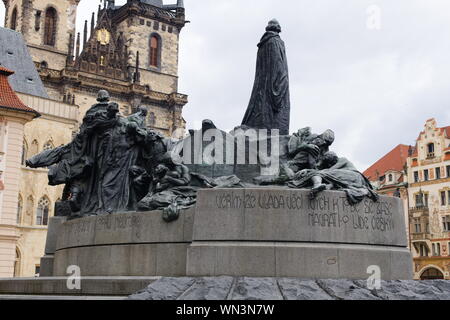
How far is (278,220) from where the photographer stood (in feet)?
32.6

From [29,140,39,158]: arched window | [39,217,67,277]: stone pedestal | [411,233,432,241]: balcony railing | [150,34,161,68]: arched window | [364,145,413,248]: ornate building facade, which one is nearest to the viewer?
[39,217,67,277]: stone pedestal

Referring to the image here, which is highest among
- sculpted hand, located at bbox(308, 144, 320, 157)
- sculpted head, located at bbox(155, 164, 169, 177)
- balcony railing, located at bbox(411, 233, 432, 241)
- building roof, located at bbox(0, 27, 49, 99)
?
building roof, located at bbox(0, 27, 49, 99)

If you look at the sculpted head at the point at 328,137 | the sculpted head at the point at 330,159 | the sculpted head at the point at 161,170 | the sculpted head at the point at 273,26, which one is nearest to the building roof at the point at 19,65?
the sculpted head at the point at 273,26

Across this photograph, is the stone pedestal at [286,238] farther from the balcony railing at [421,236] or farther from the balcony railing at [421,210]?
the balcony railing at [421,210]

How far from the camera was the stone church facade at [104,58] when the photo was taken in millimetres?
61516

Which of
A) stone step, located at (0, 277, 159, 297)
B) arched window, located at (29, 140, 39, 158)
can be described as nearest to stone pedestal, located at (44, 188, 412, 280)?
stone step, located at (0, 277, 159, 297)

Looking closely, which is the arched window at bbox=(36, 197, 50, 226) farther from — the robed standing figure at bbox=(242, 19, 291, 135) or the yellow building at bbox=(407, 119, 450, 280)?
the robed standing figure at bbox=(242, 19, 291, 135)

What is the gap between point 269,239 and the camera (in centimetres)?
986

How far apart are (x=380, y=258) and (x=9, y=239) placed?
2918 centimetres

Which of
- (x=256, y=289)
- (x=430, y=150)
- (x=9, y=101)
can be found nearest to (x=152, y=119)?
(x=430, y=150)

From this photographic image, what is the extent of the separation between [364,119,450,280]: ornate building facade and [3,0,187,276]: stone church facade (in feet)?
72.0

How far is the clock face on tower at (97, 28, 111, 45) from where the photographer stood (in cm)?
7262

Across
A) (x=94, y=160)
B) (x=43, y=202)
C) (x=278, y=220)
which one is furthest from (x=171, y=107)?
(x=278, y=220)

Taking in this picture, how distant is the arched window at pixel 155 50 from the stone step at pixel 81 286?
64.1 metres
